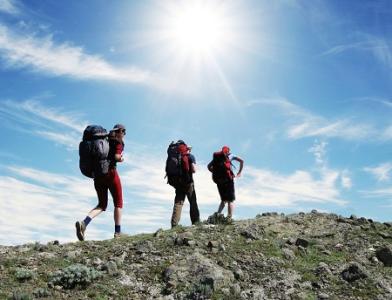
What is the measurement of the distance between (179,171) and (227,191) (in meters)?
2.38

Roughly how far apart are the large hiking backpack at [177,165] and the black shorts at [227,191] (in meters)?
1.87

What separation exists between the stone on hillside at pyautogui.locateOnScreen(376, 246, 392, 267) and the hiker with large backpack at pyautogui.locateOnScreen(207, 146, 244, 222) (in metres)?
5.74

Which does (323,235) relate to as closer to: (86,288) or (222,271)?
(222,271)

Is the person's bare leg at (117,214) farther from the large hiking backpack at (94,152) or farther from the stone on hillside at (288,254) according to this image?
the stone on hillside at (288,254)

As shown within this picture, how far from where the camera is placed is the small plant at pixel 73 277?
397 inches

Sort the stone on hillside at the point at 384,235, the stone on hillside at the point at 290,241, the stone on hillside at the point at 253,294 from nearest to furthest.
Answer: the stone on hillside at the point at 253,294
the stone on hillside at the point at 290,241
the stone on hillside at the point at 384,235

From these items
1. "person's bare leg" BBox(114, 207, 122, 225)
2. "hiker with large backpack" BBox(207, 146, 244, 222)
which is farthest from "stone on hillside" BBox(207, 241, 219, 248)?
"hiker with large backpack" BBox(207, 146, 244, 222)

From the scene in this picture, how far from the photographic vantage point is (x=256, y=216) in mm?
18859

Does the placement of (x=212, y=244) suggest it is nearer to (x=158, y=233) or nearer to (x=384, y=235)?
(x=158, y=233)

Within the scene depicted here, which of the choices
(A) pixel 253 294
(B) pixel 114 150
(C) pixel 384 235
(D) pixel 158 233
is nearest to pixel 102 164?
(B) pixel 114 150

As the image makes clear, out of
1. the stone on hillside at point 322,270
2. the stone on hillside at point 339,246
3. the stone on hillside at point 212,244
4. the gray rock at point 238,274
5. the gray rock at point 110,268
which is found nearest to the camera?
the gray rock at point 110,268

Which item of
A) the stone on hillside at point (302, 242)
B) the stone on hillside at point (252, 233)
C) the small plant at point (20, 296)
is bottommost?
the small plant at point (20, 296)

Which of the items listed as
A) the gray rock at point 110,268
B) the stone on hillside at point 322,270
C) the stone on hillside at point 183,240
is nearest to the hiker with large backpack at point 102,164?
the stone on hillside at point 183,240

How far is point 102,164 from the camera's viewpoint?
13352 mm
